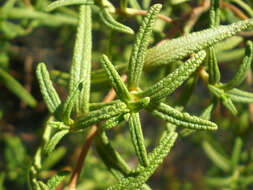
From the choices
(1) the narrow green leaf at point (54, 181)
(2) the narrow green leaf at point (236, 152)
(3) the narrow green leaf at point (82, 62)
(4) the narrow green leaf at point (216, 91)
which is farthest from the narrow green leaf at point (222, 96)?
(2) the narrow green leaf at point (236, 152)

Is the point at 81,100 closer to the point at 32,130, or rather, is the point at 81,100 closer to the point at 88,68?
the point at 88,68

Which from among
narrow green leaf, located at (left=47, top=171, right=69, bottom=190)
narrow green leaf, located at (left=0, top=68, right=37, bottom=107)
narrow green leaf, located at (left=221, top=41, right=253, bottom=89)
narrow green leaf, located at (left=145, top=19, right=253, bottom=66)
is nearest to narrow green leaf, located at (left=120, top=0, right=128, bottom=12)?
narrow green leaf, located at (left=145, top=19, right=253, bottom=66)

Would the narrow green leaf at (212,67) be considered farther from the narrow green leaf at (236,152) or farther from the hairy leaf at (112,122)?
the narrow green leaf at (236,152)

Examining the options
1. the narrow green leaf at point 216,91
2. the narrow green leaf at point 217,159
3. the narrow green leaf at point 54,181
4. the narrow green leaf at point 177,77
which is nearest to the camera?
the narrow green leaf at point 177,77

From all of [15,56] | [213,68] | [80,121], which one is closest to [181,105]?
[213,68]

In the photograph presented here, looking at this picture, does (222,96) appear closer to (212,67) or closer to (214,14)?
(212,67)

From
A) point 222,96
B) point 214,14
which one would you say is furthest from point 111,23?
point 222,96

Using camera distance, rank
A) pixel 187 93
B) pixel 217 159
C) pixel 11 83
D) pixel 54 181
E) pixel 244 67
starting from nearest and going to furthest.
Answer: pixel 54 181 < pixel 244 67 < pixel 187 93 < pixel 11 83 < pixel 217 159
